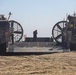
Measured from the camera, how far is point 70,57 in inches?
784

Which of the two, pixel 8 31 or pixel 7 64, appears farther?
pixel 8 31

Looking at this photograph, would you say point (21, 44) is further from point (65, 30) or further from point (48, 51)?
point (65, 30)

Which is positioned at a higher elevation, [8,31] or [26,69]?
[8,31]

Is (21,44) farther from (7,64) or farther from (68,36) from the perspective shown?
(7,64)

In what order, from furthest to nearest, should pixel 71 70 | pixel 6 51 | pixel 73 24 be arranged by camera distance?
pixel 73 24 < pixel 6 51 < pixel 71 70

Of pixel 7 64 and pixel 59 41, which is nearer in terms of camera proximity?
pixel 7 64

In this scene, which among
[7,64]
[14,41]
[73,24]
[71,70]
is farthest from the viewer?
[73,24]

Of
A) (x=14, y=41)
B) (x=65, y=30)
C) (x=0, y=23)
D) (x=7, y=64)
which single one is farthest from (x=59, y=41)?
(x=7, y=64)

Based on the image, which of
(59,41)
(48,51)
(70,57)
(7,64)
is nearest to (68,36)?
(59,41)

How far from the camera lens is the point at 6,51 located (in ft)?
70.1

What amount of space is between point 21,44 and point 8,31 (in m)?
1.36

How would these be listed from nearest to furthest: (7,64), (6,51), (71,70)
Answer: (71,70)
(7,64)
(6,51)

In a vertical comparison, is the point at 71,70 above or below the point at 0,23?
below

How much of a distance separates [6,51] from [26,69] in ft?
22.4
